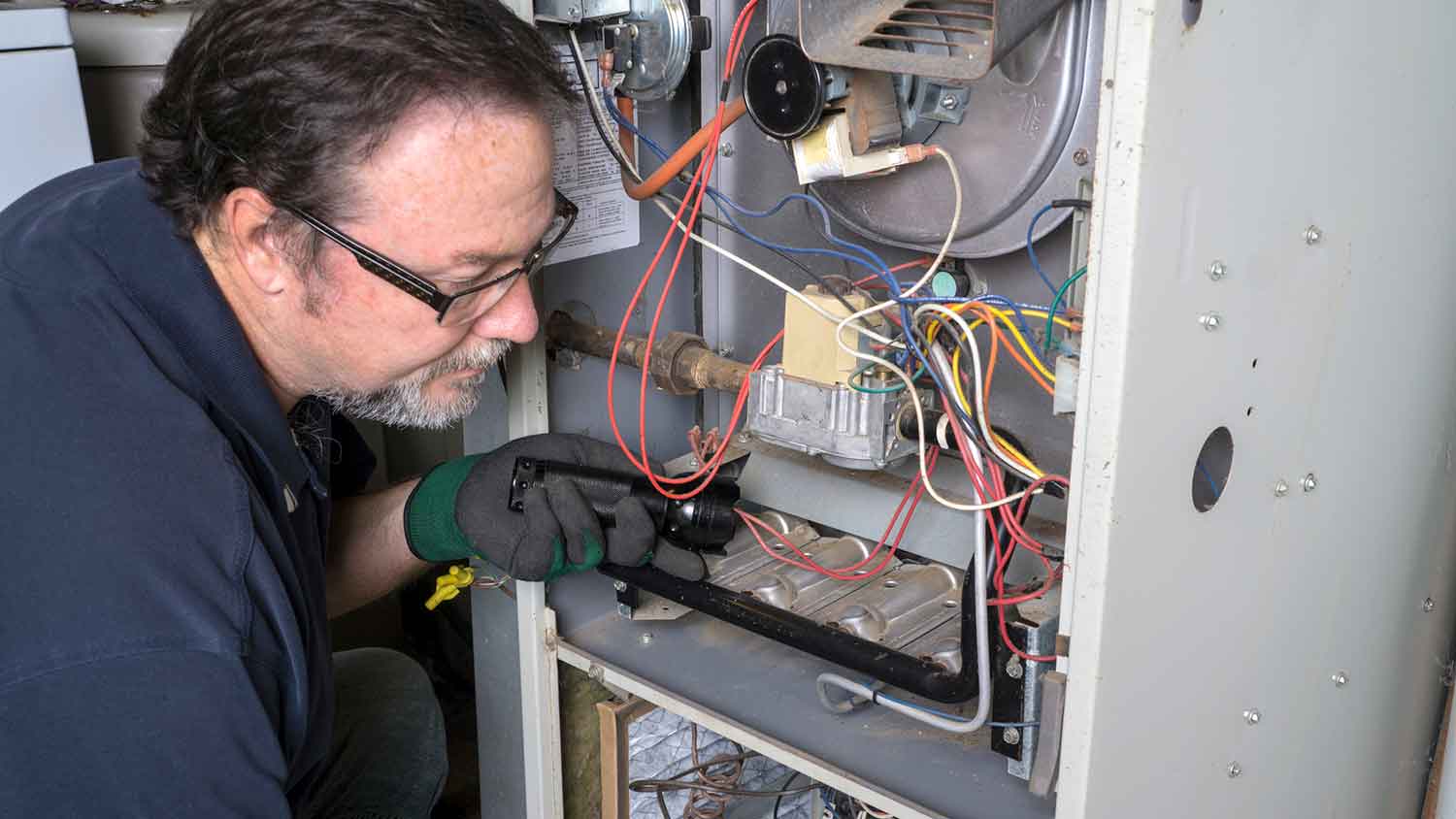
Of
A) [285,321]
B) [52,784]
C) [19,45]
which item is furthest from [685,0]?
[52,784]

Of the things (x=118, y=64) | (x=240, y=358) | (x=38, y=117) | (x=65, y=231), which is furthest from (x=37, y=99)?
(x=240, y=358)

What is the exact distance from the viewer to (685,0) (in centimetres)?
118

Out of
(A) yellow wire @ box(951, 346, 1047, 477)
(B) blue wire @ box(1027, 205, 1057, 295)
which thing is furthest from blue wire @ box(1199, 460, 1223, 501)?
(B) blue wire @ box(1027, 205, 1057, 295)

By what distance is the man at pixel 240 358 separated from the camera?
0.80 m

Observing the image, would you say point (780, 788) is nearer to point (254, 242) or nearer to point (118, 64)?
point (254, 242)

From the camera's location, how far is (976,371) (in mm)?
917

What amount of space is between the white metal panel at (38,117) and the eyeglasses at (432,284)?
536 millimetres

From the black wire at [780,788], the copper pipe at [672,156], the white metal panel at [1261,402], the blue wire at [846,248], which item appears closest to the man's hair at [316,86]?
the copper pipe at [672,156]

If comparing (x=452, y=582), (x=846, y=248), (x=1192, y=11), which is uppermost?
(x=1192, y=11)

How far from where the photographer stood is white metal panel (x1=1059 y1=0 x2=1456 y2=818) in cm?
74

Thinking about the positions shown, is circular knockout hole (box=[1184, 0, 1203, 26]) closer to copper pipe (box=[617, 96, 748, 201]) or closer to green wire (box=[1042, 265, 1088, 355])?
green wire (box=[1042, 265, 1088, 355])

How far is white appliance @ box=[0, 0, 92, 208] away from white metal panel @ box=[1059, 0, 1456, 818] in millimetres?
1116

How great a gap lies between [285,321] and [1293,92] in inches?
31.3

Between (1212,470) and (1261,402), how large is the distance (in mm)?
61
